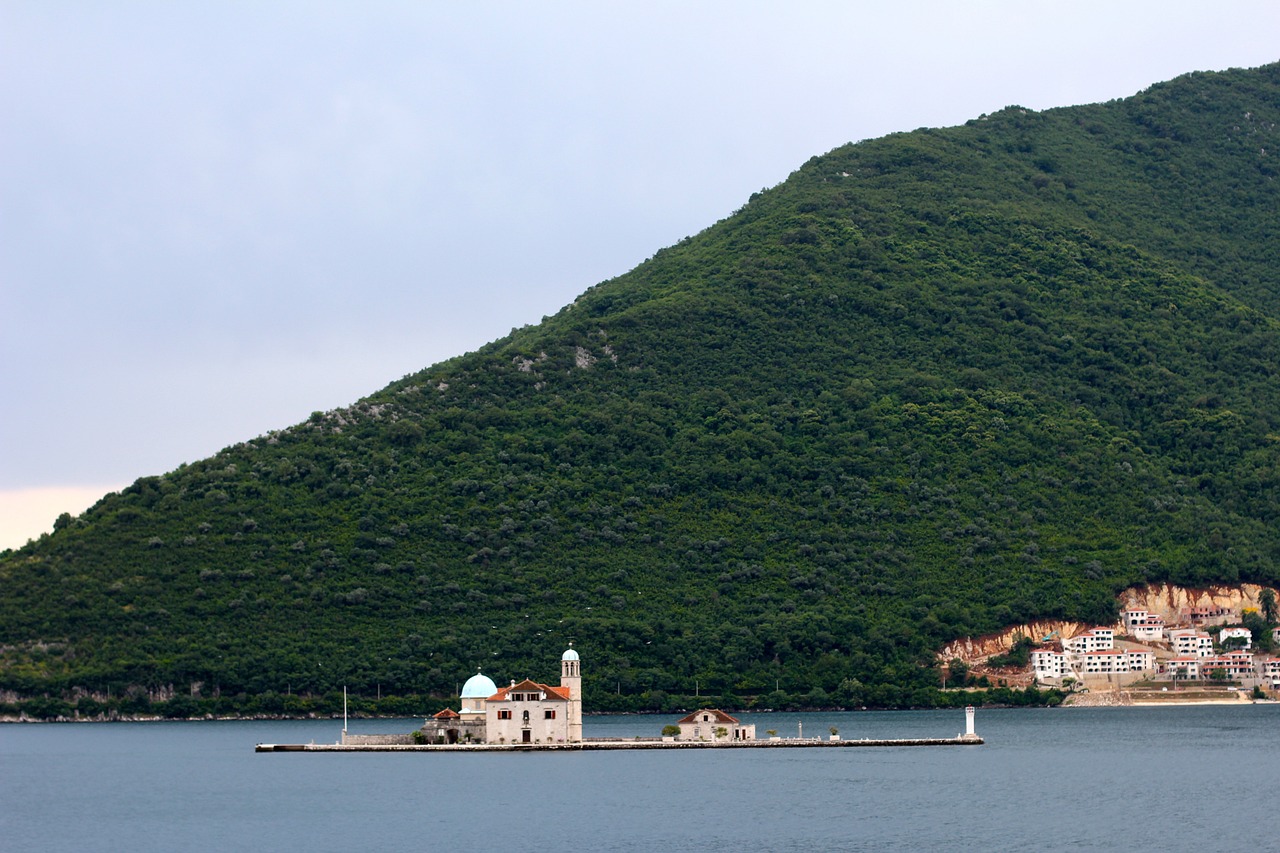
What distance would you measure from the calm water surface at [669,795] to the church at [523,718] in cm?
240

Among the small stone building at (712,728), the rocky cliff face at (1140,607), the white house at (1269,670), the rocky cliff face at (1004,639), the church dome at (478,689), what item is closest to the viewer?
the church dome at (478,689)

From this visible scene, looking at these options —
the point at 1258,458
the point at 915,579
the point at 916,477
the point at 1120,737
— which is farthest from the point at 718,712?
the point at 1258,458

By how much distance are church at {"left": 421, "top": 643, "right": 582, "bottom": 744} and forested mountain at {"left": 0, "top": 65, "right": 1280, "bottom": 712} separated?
22.2 metres

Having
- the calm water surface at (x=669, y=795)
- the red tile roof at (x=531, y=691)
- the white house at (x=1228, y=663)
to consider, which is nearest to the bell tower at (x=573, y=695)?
the red tile roof at (x=531, y=691)

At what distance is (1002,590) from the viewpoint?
15600 cm

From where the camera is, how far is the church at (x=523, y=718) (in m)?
119

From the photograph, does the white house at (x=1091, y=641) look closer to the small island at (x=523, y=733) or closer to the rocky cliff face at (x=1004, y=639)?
the rocky cliff face at (x=1004, y=639)

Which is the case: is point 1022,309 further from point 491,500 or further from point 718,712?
point 718,712

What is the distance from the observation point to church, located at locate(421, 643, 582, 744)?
119375mm

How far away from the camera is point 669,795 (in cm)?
9619

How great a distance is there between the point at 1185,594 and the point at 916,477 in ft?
71.8

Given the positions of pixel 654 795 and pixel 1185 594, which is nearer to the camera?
pixel 654 795

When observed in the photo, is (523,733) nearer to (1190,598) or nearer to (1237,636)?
(1190,598)

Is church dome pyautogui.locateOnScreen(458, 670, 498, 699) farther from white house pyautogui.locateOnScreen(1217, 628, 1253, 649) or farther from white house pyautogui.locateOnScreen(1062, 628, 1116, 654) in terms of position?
white house pyautogui.locateOnScreen(1217, 628, 1253, 649)
